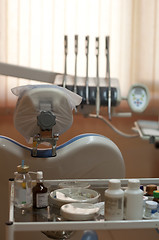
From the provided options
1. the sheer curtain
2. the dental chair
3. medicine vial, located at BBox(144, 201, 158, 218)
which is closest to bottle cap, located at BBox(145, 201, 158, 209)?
medicine vial, located at BBox(144, 201, 158, 218)

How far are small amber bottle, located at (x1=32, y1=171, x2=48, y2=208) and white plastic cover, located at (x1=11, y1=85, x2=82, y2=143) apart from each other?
32 centimetres

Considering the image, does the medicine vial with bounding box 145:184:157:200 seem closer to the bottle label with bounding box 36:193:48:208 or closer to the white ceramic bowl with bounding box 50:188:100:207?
the white ceramic bowl with bounding box 50:188:100:207

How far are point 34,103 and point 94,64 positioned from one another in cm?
176

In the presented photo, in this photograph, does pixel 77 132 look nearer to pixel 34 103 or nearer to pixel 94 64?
pixel 94 64

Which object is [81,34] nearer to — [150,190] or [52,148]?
[52,148]

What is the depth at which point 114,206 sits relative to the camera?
129 centimetres

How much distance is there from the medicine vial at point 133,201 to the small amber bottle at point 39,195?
11.8 inches

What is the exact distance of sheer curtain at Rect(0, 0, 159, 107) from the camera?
325cm

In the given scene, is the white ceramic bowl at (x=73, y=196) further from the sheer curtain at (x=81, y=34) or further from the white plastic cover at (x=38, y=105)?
the sheer curtain at (x=81, y=34)

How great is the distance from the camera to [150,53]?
3.40 metres

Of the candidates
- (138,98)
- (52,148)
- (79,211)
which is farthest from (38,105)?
(138,98)

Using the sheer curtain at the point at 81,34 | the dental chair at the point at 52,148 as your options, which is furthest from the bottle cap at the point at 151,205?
the sheer curtain at the point at 81,34

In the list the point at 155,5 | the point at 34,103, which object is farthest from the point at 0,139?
the point at 155,5

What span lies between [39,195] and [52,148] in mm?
353
